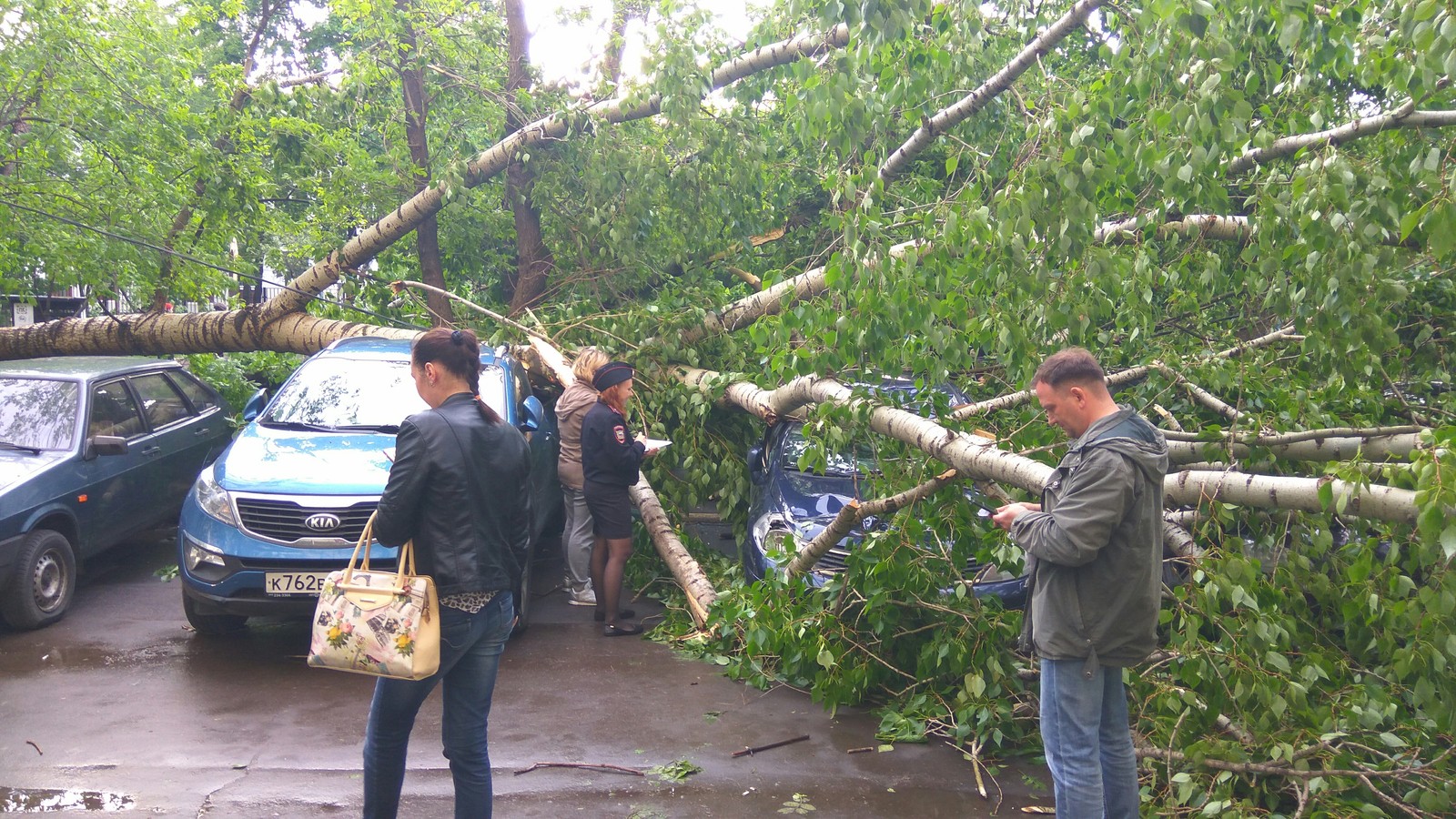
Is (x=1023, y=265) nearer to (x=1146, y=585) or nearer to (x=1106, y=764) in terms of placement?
(x=1146, y=585)

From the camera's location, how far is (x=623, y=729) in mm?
5195

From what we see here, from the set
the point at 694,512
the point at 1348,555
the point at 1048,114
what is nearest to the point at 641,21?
the point at 694,512

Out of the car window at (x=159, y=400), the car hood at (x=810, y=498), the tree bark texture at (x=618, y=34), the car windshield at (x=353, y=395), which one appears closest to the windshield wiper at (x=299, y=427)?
the car windshield at (x=353, y=395)

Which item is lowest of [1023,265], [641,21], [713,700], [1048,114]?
[713,700]

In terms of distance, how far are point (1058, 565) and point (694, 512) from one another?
5.70 m

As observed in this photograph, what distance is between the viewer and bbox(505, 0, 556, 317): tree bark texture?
10.3 m

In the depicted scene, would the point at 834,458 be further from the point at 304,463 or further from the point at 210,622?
the point at 210,622

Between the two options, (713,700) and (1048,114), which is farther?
(713,700)

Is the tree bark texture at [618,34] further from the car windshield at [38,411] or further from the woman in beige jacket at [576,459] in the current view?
the car windshield at [38,411]

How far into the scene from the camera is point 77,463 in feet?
22.9

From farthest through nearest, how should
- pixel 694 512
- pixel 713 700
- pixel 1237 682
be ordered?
pixel 694 512 < pixel 713 700 < pixel 1237 682

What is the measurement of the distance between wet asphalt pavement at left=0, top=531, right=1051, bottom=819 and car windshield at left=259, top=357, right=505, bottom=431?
139 cm

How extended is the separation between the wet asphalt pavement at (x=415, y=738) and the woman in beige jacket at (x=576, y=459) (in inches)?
31.8

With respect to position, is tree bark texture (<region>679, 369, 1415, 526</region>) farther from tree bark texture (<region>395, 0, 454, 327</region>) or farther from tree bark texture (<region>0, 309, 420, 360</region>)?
tree bark texture (<region>0, 309, 420, 360</region>)
